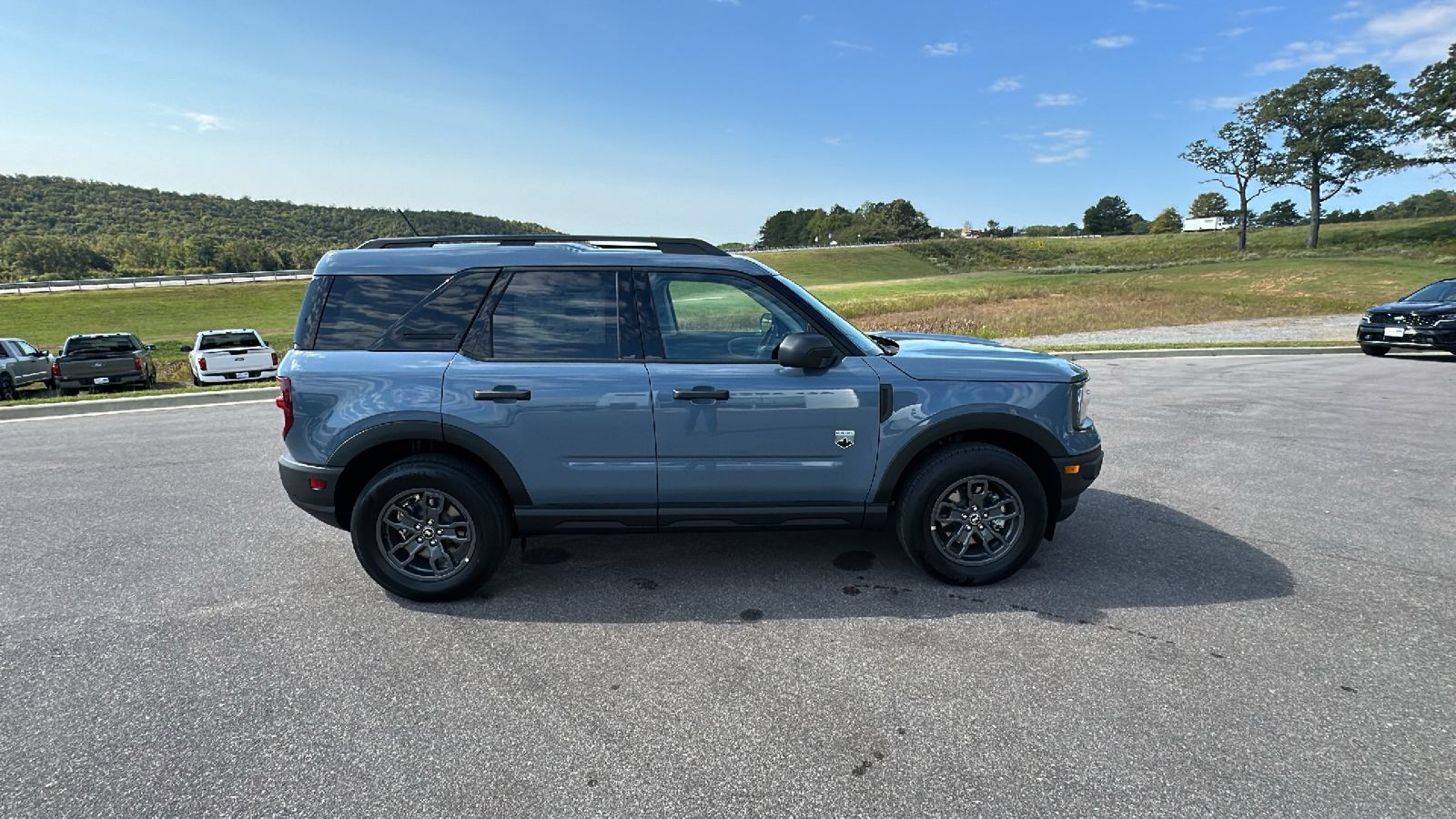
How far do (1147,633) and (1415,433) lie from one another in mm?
6486

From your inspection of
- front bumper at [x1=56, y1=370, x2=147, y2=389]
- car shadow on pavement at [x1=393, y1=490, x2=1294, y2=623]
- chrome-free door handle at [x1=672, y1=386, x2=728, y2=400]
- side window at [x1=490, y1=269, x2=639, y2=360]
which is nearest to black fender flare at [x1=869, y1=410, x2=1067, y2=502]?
car shadow on pavement at [x1=393, y1=490, x2=1294, y2=623]

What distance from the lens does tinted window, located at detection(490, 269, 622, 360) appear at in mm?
3650

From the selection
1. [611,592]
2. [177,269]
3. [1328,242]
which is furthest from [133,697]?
[177,269]

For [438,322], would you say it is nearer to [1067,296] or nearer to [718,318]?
[718,318]

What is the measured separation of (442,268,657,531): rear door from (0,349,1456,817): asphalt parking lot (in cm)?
56

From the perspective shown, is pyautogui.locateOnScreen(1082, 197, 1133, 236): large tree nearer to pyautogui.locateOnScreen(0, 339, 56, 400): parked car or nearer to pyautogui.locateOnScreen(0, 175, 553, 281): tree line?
pyautogui.locateOnScreen(0, 175, 553, 281): tree line

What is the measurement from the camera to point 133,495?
223 inches

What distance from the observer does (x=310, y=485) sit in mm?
3697

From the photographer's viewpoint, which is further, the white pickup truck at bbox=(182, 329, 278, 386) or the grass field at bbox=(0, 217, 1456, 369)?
the grass field at bbox=(0, 217, 1456, 369)

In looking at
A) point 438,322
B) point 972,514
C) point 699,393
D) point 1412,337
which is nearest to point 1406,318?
point 1412,337

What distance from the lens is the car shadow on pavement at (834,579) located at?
3.58 m

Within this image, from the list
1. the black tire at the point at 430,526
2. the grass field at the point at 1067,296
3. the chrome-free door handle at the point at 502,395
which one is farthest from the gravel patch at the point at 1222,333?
the black tire at the point at 430,526

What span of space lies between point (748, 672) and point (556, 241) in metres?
2.59

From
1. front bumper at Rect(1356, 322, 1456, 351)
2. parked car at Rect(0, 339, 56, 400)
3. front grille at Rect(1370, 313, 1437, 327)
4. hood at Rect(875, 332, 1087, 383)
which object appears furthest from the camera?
parked car at Rect(0, 339, 56, 400)
